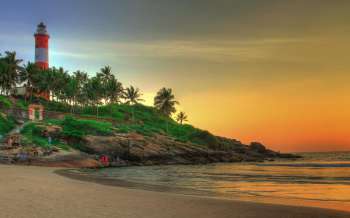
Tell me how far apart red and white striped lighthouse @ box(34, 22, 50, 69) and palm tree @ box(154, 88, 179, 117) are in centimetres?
3646

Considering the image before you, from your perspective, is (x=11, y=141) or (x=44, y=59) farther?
(x=44, y=59)

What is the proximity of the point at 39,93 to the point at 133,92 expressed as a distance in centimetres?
3166

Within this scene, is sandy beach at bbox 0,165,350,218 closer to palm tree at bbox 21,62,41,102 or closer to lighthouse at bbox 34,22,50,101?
palm tree at bbox 21,62,41,102

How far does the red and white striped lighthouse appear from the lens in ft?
365

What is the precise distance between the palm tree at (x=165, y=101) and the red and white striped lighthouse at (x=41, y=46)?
3646 cm

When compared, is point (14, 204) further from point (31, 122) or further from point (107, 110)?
point (107, 110)

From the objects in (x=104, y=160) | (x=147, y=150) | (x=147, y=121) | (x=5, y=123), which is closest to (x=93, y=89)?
(x=147, y=121)

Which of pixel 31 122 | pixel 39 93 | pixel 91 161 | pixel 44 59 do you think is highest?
pixel 44 59

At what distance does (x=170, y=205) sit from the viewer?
52.5 feet

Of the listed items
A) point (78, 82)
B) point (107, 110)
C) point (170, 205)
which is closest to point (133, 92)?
point (107, 110)

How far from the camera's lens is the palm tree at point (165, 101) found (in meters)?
125

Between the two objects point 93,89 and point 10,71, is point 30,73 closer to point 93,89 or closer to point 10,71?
point 10,71

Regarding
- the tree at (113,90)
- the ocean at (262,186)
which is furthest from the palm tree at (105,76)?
the ocean at (262,186)

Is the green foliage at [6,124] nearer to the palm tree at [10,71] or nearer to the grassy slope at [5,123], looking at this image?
the grassy slope at [5,123]
